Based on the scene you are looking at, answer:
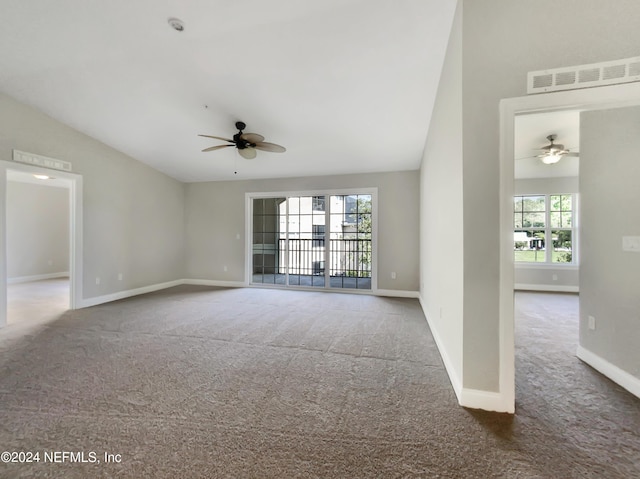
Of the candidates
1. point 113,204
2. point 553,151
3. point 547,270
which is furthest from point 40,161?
point 547,270

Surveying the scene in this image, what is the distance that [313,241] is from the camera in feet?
19.0

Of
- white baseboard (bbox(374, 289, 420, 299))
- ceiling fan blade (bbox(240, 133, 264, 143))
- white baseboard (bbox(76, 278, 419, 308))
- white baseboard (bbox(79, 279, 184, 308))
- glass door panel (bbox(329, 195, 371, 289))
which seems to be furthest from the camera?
glass door panel (bbox(329, 195, 371, 289))

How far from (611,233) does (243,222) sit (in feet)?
18.8

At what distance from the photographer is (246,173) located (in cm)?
561

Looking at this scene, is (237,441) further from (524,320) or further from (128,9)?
(524,320)

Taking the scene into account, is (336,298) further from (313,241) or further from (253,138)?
(253,138)

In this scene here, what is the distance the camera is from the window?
5695 millimetres

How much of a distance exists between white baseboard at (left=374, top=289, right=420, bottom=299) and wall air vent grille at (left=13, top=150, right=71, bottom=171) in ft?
18.6

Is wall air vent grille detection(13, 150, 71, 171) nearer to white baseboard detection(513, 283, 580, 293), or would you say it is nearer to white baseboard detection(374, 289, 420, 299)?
white baseboard detection(374, 289, 420, 299)

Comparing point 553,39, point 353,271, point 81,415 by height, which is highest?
point 553,39

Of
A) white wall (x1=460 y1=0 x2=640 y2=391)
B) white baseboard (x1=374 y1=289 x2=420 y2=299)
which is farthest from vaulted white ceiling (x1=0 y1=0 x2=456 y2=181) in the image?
white baseboard (x1=374 y1=289 x2=420 y2=299)

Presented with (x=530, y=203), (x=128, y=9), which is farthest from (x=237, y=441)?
(x=530, y=203)

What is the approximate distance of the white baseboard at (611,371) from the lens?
1.96 m

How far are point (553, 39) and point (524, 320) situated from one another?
3.47 m
